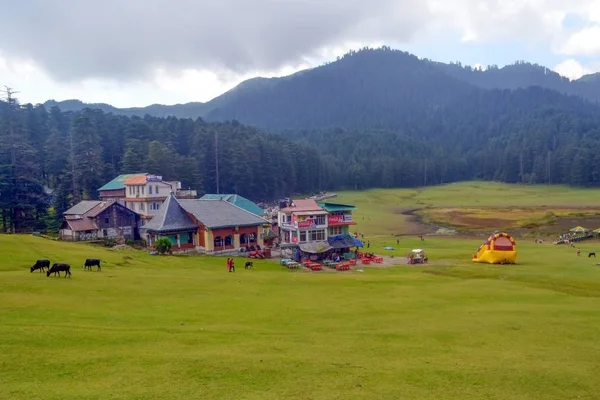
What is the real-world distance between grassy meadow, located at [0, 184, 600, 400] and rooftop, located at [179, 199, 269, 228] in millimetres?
17891

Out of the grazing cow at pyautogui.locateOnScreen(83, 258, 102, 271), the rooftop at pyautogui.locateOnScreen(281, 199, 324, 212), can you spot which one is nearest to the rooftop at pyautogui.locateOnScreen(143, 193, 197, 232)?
the rooftop at pyautogui.locateOnScreen(281, 199, 324, 212)

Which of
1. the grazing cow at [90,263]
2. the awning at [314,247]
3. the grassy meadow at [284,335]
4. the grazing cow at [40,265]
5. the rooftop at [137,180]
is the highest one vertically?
the rooftop at [137,180]

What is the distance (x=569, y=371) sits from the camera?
19.7 metres

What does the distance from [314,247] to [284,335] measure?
36.3 metres

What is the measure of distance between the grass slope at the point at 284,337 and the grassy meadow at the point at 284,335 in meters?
0.09

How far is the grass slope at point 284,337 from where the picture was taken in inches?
658

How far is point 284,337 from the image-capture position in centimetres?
2255

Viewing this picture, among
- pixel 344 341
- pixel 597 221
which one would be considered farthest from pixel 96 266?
pixel 597 221

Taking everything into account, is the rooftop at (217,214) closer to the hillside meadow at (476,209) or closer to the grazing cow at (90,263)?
the grazing cow at (90,263)

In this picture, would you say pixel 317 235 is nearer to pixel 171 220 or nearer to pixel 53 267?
pixel 171 220

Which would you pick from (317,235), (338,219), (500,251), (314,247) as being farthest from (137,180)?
(500,251)

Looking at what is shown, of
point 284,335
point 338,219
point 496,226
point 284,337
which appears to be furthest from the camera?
point 496,226

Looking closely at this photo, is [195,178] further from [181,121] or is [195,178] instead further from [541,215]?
[541,215]

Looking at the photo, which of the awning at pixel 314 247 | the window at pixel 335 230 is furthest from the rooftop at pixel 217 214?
the window at pixel 335 230
